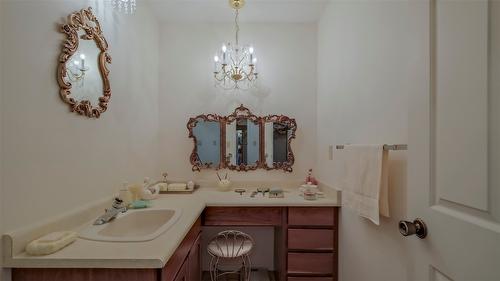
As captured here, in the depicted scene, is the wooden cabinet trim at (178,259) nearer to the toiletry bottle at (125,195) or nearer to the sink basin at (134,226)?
the sink basin at (134,226)

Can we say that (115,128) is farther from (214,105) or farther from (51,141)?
(214,105)

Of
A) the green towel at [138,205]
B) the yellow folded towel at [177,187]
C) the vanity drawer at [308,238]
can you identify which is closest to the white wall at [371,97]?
the vanity drawer at [308,238]

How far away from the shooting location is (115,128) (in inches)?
69.1

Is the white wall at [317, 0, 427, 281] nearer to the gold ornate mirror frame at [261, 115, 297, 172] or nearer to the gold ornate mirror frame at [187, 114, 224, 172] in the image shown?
the gold ornate mirror frame at [261, 115, 297, 172]

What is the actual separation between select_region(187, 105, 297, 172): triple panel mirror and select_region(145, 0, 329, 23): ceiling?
953 mm

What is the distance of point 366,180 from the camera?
1367mm

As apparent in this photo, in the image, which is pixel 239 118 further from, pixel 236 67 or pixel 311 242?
pixel 311 242

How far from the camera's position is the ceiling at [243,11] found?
238cm

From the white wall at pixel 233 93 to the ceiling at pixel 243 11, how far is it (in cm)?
9

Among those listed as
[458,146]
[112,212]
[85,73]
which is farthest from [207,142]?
[458,146]

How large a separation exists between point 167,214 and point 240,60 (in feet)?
5.64

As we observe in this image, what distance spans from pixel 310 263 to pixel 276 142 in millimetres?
1205

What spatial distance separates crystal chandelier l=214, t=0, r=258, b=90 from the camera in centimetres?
261

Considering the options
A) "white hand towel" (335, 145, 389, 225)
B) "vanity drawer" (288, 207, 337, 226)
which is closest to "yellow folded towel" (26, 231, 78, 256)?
"white hand towel" (335, 145, 389, 225)
